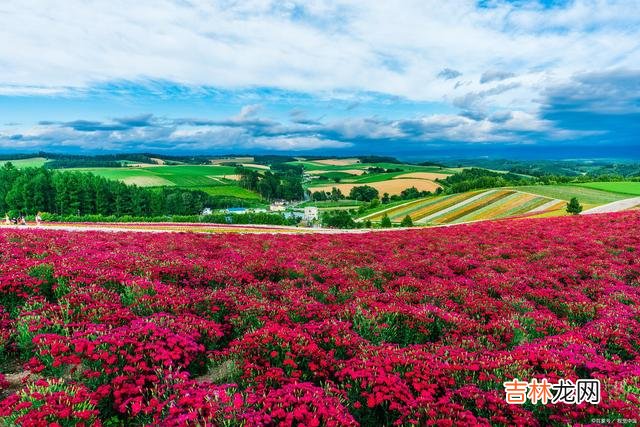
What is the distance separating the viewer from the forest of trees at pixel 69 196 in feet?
326

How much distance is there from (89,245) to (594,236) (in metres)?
25.8

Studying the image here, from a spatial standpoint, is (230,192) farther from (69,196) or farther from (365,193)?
(69,196)

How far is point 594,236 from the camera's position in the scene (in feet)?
72.1

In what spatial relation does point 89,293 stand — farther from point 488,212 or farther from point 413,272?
point 488,212

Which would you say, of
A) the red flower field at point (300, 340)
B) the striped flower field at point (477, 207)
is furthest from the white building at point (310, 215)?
the red flower field at point (300, 340)

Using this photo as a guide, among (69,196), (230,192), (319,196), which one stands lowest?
(319,196)

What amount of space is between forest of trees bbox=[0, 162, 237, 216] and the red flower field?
328ft

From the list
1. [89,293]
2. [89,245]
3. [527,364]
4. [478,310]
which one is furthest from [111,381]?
[89,245]

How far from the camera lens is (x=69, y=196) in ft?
327

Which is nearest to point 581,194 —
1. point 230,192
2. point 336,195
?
point 336,195

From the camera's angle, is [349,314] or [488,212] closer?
[349,314]

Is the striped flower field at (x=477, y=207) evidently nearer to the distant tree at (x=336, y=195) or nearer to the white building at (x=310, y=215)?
the white building at (x=310, y=215)

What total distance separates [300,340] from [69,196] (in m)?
113

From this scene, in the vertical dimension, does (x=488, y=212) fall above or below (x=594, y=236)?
below
